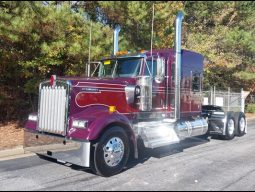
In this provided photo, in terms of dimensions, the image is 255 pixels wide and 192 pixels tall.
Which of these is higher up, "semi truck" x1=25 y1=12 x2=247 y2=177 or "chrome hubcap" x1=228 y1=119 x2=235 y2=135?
"semi truck" x1=25 y1=12 x2=247 y2=177

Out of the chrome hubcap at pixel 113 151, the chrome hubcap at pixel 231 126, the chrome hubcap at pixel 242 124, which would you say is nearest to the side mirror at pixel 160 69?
the chrome hubcap at pixel 113 151

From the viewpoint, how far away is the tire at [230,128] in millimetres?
12305

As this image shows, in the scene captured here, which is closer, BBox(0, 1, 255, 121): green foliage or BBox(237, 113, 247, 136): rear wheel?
BBox(0, 1, 255, 121): green foliage

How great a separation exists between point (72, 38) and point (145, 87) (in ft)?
13.2

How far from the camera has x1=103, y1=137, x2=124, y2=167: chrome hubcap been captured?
7203 mm

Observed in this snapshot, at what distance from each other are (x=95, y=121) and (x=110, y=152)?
0.70m

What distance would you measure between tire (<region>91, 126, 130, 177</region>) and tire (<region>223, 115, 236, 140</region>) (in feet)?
18.7

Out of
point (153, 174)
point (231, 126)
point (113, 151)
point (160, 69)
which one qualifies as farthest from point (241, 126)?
Result: point (113, 151)

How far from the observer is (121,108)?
27.0ft

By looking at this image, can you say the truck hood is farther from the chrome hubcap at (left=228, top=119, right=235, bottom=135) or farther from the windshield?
the chrome hubcap at (left=228, top=119, right=235, bottom=135)

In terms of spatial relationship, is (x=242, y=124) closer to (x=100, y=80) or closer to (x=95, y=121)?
(x=100, y=80)

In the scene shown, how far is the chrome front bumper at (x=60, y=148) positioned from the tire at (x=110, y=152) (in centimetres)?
25

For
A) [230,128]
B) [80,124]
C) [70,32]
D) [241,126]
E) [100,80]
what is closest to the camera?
[80,124]

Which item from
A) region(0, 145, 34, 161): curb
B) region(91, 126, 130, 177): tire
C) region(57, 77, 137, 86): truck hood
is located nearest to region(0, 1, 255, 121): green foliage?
region(57, 77, 137, 86): truck hood
